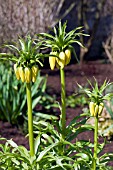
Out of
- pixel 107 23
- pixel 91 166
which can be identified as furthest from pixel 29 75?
pixel 107 23

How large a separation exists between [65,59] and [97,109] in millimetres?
375

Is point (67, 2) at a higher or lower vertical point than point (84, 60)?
higher

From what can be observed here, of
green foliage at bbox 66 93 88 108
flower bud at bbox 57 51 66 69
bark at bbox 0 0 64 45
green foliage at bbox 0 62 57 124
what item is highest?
bark at bbox 0 0 64 45

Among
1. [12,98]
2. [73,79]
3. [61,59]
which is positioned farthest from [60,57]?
[73,79]

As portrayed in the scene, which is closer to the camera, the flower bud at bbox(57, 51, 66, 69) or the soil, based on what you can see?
the flower bud at bbox(57, 51, 66, 69)

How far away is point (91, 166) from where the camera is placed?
297 cm

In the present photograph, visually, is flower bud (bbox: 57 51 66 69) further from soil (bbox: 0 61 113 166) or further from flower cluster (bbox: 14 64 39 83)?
soil (bbox: 0 61 113 166)

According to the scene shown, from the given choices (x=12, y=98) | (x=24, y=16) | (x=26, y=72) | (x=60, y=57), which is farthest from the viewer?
(x=24, y=16)

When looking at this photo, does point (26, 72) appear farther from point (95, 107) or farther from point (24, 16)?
point (24, 16)

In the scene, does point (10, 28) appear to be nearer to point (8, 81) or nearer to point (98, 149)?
point (8, 81)

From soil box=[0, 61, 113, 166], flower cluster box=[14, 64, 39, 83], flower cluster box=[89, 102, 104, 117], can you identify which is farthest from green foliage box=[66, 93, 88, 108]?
flower cluster box=[14, 64, 39, 83]

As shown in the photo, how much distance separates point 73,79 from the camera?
8492 mm

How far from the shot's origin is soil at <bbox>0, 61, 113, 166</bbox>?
520 centimetres

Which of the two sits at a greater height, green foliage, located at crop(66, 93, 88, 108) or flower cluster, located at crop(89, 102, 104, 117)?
flower cluster, located at crop(89, 102, 104, 117)
